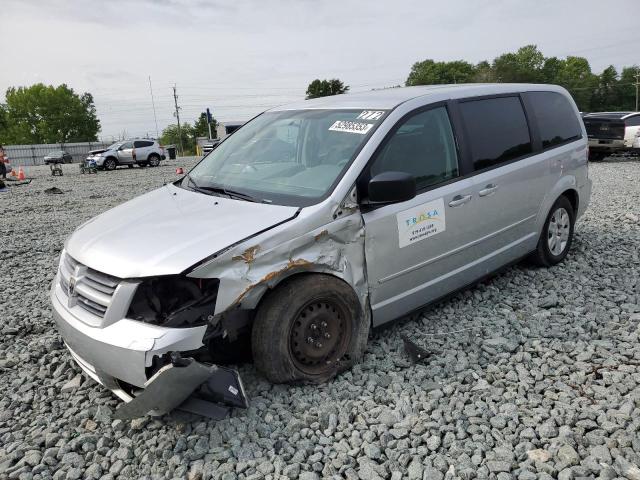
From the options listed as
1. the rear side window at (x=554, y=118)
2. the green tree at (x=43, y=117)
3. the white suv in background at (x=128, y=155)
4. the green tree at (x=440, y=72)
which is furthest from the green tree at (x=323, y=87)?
the rear side window at (x=554, y=118)

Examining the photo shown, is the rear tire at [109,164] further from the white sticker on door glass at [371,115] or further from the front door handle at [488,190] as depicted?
the front door handle at [488,190]

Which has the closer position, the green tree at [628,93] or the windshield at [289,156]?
the windshield at [289,156]

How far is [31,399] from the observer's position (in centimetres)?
323

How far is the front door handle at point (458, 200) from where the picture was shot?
374 centimetres

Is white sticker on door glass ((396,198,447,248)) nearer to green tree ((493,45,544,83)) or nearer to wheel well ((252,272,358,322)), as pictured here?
wheel well ((252,272,358,322))

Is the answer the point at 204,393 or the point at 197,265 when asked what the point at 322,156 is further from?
the point at 204,393

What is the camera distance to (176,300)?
2.72 m

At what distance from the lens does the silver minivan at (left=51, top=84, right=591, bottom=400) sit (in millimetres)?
2717

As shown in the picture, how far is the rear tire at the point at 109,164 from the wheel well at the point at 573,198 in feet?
87.6

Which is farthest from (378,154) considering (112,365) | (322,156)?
(112,365)

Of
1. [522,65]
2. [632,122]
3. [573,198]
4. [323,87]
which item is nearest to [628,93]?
[522,65]

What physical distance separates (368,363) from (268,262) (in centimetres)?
109

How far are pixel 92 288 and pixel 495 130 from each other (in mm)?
3255

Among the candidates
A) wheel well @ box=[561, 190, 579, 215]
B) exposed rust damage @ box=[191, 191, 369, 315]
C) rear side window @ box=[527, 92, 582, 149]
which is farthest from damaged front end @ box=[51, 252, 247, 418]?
wheel well @ box=[561, 190, 579, 215]
